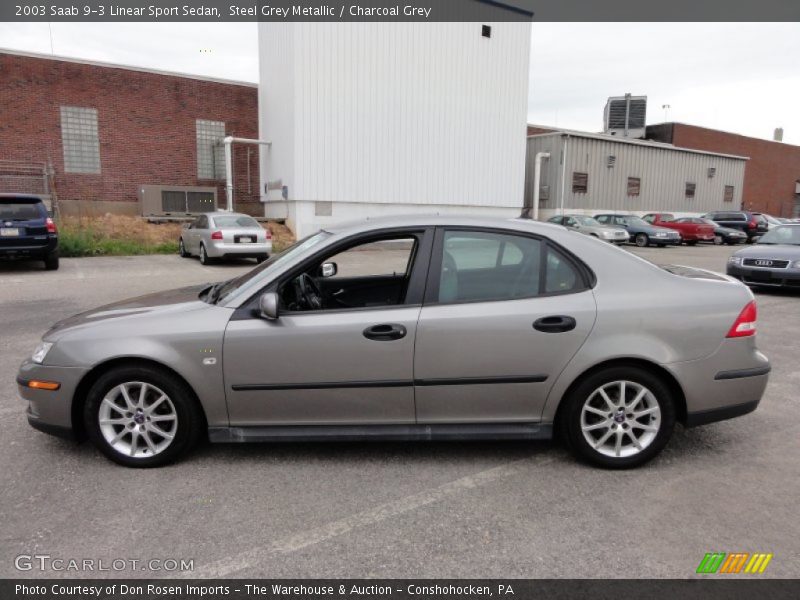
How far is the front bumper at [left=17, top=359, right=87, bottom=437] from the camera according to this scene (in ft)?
11.5

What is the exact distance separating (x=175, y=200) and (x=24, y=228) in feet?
37.4

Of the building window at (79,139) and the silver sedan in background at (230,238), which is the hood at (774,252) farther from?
the building window at (79,139)

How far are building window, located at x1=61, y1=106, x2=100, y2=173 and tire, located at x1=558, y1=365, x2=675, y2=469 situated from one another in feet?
80.6

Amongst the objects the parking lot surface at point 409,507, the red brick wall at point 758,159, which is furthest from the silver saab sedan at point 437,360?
the red brick wall at point 758,159

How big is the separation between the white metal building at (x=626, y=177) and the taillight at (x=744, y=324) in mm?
28830

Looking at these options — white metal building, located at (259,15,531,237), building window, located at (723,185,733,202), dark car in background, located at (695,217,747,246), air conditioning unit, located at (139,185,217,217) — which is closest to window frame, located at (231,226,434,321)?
white metal building, located at (259,15,531,237)

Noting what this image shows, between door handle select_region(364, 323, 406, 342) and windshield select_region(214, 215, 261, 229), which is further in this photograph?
windshield select_region(214, 215, 261, 229)

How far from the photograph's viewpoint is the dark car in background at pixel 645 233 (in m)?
25.6

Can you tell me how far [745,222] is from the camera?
2988 cm

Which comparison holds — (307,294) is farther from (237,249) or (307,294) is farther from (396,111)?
(396,111)

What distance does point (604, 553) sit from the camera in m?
2.74

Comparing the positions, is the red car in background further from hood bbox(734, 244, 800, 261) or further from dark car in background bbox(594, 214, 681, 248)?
hood bbox(734, 244, 800, 261)

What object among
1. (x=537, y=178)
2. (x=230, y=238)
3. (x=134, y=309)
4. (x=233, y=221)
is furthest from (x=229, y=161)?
(x=134, y=309)

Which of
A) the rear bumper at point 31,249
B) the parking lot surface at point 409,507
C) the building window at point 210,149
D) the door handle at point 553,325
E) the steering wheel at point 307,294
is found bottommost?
the parking lot surface at point 409,507
